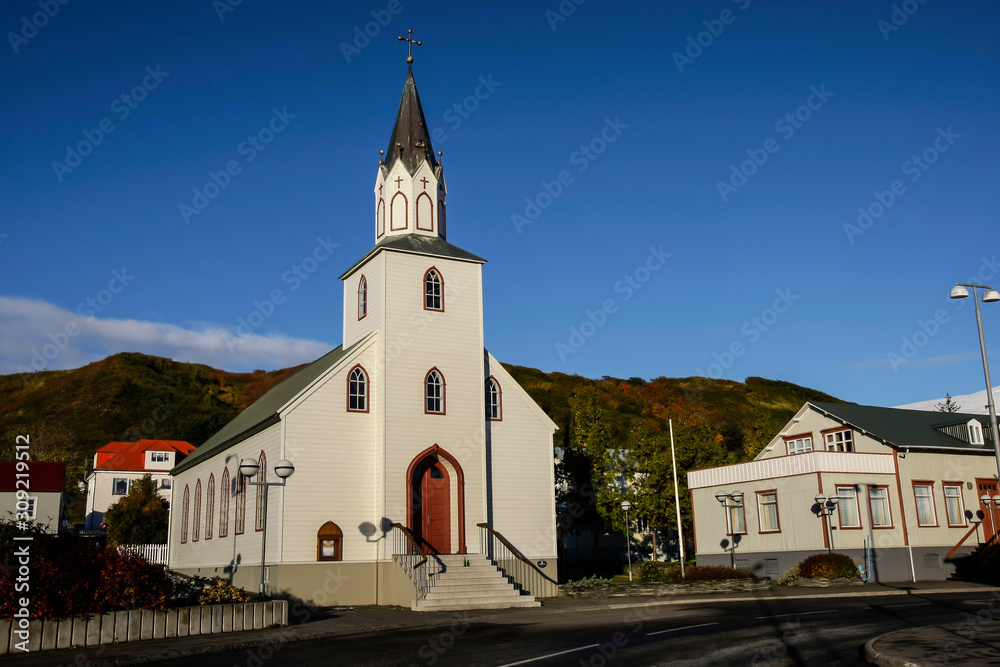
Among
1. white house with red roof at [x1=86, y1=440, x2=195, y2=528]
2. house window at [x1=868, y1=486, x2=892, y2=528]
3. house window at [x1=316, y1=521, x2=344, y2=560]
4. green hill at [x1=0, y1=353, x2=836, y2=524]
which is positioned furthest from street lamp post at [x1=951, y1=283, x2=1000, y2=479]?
white house with red roof at [x1=86, y1=440, x2=195, y2=528]

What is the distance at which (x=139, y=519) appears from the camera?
5391cm

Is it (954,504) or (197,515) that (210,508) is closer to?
(197,515)

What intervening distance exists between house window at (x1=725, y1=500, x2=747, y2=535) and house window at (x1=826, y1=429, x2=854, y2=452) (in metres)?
5.35

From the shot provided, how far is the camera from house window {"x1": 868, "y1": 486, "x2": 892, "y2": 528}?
115 feet

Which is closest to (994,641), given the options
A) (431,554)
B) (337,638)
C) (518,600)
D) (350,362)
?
(337,638)

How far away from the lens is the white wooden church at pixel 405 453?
27.0m

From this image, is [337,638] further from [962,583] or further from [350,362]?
[962,583]

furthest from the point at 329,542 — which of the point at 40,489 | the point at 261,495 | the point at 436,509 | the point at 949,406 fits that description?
the point at 949,406

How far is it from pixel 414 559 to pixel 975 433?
2840 cm

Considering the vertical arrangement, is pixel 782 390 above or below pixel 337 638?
above

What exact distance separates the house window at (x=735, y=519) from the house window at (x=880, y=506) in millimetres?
5386

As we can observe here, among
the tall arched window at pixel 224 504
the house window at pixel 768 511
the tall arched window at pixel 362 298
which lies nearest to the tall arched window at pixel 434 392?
the tall arched window at pixel 362 298

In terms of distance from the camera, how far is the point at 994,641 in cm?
1243

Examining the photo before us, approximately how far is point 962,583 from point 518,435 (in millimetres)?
18308
